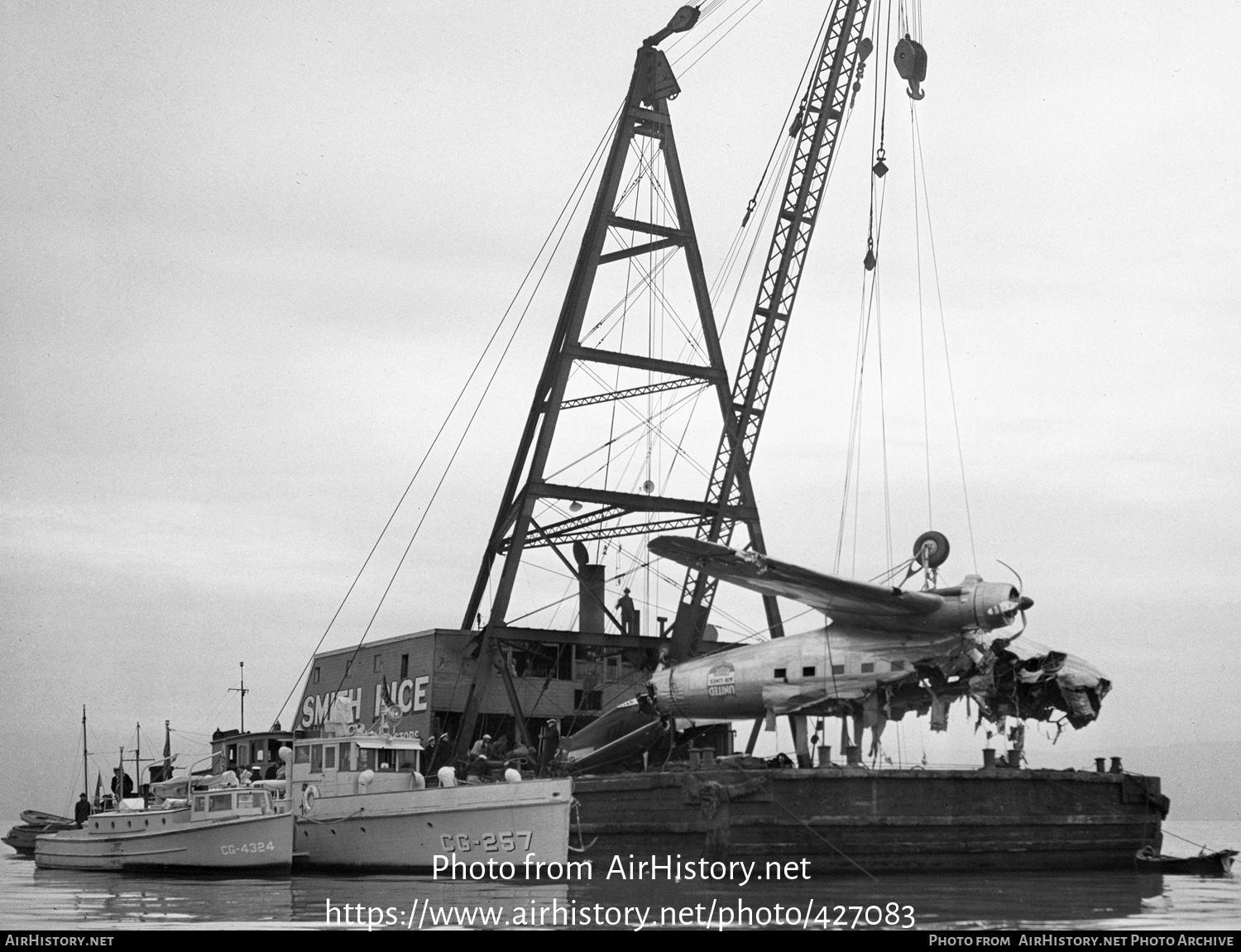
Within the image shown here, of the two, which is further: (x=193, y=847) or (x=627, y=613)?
(x=627, y=613)

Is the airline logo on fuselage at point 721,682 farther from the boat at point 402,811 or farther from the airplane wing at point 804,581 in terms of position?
the boat at point 402,811

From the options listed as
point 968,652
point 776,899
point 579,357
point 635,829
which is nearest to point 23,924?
point 776,899

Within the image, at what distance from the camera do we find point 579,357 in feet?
175

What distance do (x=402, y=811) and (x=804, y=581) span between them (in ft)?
38.9

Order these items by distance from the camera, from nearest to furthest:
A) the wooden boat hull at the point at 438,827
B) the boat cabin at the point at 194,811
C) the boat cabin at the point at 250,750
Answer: the wooden boat hull at the point at 438,827 < the boat cabin at the point at 194,811 < the boat cabin at the point at 250,750

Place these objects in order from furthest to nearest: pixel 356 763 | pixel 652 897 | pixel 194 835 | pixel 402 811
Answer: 1. pixel 356 763
2. pixel 194 835
3. pixel 402 811
4. pixel 652 897

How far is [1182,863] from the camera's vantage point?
3956cm

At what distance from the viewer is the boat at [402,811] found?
35250 mm

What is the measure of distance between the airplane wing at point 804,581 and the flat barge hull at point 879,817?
4.21m

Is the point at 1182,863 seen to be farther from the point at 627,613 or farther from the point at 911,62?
the point at 911,62

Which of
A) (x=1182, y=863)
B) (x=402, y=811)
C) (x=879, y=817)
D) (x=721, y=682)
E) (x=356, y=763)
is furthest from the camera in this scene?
(x=721, y=682)

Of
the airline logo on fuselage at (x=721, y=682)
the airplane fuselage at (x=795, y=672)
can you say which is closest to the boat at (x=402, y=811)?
the airplane fuselage at (x=795, y=672)

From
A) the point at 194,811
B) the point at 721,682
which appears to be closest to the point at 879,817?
the point at 721,682

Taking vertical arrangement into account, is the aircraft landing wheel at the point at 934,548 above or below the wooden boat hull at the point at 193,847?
above
